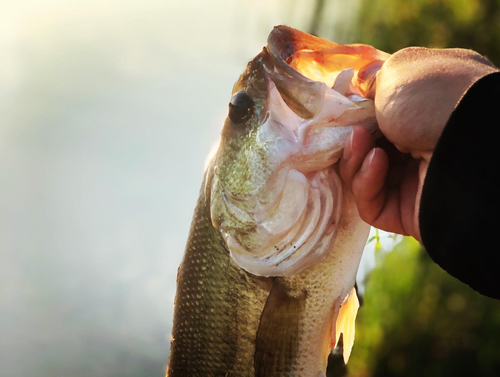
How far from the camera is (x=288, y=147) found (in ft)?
5.49

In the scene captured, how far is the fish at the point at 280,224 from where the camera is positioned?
1.63 meters

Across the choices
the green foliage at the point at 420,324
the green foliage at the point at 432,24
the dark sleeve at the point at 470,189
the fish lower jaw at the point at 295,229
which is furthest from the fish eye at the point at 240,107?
the green foliage at the point at 432,24

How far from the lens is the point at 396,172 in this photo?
1.67 m

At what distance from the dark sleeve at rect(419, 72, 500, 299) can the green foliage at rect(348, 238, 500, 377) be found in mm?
7220

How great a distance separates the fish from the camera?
5.36ft

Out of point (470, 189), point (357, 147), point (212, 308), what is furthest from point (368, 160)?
point (212, 308)

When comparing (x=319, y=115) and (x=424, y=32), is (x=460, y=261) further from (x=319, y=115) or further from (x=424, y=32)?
(x=424, y=32)

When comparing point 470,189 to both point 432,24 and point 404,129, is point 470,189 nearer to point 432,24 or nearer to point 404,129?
point 404,129

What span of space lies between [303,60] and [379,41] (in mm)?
8267

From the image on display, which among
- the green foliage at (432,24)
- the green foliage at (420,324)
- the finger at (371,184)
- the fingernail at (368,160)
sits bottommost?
the green foliage at (420,324)

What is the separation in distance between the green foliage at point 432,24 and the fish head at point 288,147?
762cm

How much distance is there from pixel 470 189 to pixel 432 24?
873 centimetres

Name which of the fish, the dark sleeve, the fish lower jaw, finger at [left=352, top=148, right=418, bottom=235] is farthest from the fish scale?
A: the dark sleeve

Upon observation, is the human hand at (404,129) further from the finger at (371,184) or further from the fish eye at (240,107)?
the fish eye at (240,107)
